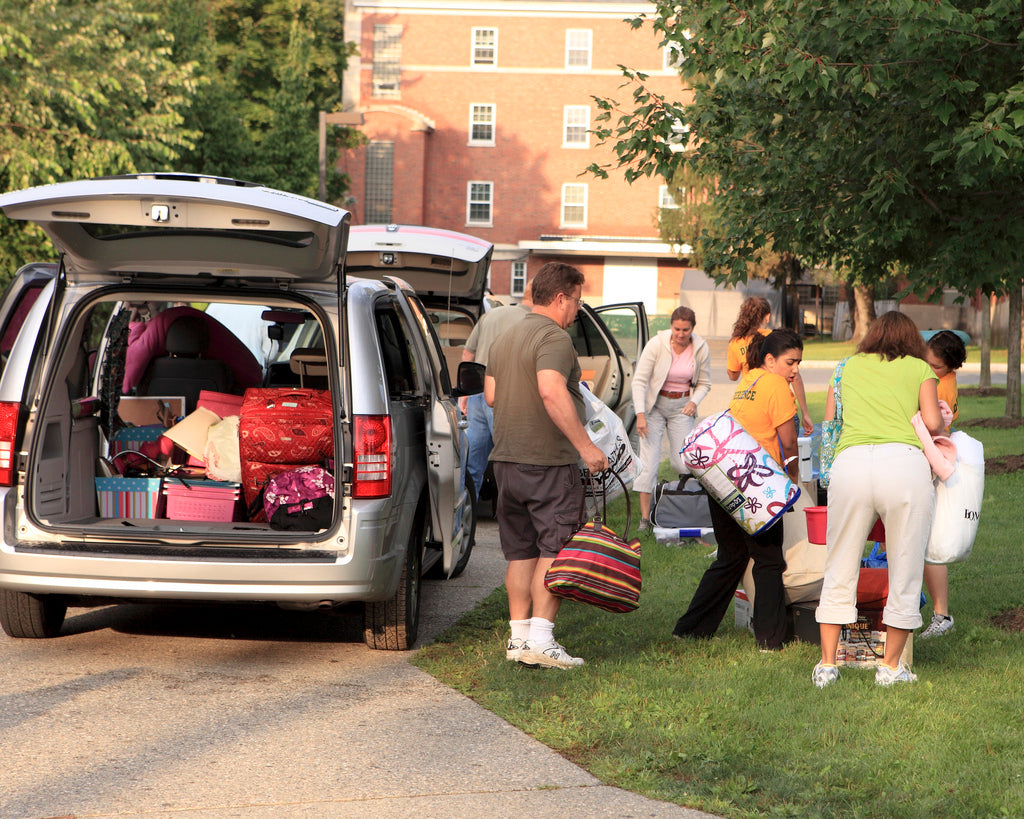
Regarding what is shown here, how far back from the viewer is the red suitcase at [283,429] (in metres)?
6.51

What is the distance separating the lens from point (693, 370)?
9.94 m

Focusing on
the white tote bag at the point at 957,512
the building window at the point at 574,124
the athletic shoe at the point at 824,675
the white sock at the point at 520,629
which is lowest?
the athletic shoe at the point at 824,675

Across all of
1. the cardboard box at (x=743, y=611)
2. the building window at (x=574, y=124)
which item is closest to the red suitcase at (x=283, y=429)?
the cardboard box at (x=743, y=611)

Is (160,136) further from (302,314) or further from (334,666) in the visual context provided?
(334,666)

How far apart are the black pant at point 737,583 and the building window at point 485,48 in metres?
47.2

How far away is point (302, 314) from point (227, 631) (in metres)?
1.83

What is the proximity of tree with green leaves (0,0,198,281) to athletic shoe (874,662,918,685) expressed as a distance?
14858mm

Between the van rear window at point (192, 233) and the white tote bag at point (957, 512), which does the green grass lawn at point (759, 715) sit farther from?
the van rear window at point (192, 233)

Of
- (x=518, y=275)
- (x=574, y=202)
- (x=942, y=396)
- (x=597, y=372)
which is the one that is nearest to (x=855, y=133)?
(x=942, y=396)

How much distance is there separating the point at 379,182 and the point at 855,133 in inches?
1722

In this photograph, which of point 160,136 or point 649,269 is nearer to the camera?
point 160,136

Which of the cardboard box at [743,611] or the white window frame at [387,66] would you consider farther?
the white window frame at [387,66]

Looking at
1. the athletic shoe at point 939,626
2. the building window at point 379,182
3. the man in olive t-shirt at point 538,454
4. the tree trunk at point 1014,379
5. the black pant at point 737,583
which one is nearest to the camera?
the man in olive t-shirt at point 538,454

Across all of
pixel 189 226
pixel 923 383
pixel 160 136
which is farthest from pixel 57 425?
pixel 160 136
